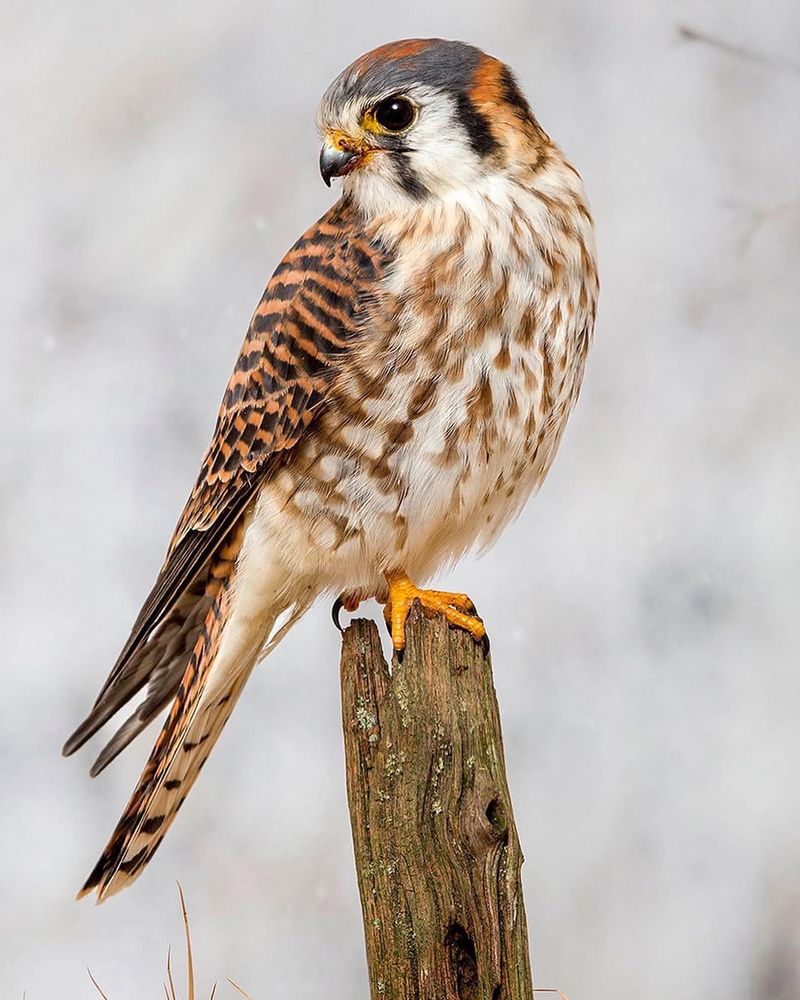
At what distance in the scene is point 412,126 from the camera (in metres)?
2.12

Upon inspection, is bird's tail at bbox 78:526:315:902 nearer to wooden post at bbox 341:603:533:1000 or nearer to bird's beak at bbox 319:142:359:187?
wooden post at bbox 341:603:533:1000

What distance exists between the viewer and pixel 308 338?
2.19 metres

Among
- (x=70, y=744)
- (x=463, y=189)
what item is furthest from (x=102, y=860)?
(x=463, y=189)

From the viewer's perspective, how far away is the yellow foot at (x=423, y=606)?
2.13m

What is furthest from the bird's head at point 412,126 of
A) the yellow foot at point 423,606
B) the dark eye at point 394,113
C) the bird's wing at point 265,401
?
the yellow foot at point 423,606

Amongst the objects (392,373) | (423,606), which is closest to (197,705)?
(423,606)

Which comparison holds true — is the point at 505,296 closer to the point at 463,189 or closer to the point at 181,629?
the point at 463,189

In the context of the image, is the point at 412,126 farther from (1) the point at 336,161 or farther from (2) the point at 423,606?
(2) the point at 423,606

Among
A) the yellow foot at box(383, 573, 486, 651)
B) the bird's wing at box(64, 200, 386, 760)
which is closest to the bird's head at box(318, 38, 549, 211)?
the bird's wing at box(64, 200, 386, 760)

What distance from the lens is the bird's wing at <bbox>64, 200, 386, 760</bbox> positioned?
2164 mm

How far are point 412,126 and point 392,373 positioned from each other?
394mm

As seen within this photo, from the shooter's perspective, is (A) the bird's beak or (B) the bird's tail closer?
(A) the bird's beak

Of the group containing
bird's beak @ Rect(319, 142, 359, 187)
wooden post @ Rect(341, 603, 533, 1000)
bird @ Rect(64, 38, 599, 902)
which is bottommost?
wooden post @ Rect(341, 603, 533, 1000)

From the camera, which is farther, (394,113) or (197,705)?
(197,705)
